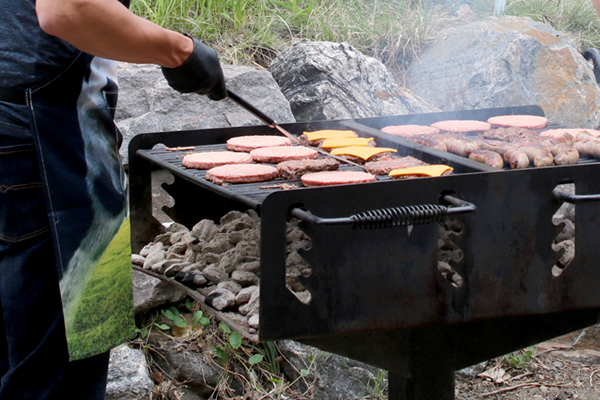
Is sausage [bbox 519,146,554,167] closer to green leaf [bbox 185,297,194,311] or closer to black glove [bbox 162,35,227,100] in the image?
black glove [bbox 162,35,227,100]

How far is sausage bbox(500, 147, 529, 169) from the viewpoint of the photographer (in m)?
2.14

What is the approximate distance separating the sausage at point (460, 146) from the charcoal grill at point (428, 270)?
0.99 feet

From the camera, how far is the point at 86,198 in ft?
6.14

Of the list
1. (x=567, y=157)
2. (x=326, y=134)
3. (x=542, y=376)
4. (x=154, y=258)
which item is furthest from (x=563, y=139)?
(x=154, y=258)

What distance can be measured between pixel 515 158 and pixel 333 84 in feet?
7.07

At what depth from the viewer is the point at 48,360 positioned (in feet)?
6.15

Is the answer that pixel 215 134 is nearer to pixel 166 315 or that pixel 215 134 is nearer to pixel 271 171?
pixel 271 171

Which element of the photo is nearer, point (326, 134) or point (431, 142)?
point (431, 142)

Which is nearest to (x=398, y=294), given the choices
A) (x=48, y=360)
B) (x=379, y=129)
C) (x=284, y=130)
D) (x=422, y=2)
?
(x=48, y=360)

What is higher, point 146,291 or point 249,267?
point 249,267

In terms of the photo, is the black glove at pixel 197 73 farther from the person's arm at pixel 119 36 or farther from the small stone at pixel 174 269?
the small stone at pixel 174 269

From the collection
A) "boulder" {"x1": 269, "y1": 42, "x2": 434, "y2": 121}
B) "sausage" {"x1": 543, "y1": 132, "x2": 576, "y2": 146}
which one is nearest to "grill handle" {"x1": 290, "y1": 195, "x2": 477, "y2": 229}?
"sausage" {"x1": 543, "y1": 132, "x2": 576, "y2": 146}

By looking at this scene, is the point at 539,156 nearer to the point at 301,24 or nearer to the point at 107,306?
the point at 107,306

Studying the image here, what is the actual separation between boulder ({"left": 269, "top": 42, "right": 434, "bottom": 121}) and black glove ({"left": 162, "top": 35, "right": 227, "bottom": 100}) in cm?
208
